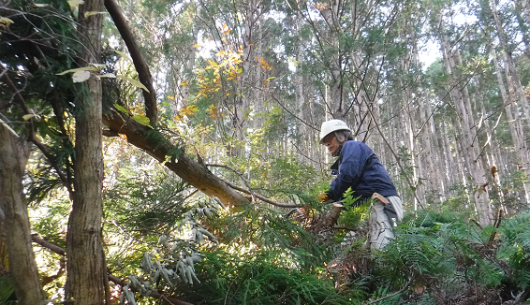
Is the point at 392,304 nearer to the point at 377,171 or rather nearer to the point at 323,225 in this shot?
the point at 323,225

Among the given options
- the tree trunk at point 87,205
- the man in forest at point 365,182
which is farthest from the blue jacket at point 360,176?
the tree trunk at point 87,205

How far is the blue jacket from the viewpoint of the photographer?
282cm

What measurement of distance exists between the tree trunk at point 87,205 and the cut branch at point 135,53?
0.28 m

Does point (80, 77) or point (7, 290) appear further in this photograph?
point (7, 290)

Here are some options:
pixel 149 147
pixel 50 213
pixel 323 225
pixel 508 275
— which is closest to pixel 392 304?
pixel 508 275

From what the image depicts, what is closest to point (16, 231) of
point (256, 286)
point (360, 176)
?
point (256, 286)

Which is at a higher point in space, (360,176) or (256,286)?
(360,176)

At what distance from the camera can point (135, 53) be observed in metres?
1.81

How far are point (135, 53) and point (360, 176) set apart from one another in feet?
6.97

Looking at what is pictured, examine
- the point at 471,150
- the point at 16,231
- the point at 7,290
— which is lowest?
the point at 7,290

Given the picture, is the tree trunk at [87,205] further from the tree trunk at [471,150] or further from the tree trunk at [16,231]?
the tree trunk at [471,150]

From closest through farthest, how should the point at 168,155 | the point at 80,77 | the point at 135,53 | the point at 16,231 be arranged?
the point at 80,77
the point at 16,231
the point at 135,53
the point at 168,155

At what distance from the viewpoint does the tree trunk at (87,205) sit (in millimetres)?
1195

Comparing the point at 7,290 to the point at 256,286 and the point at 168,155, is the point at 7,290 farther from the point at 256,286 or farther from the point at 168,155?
the point at 168,155
